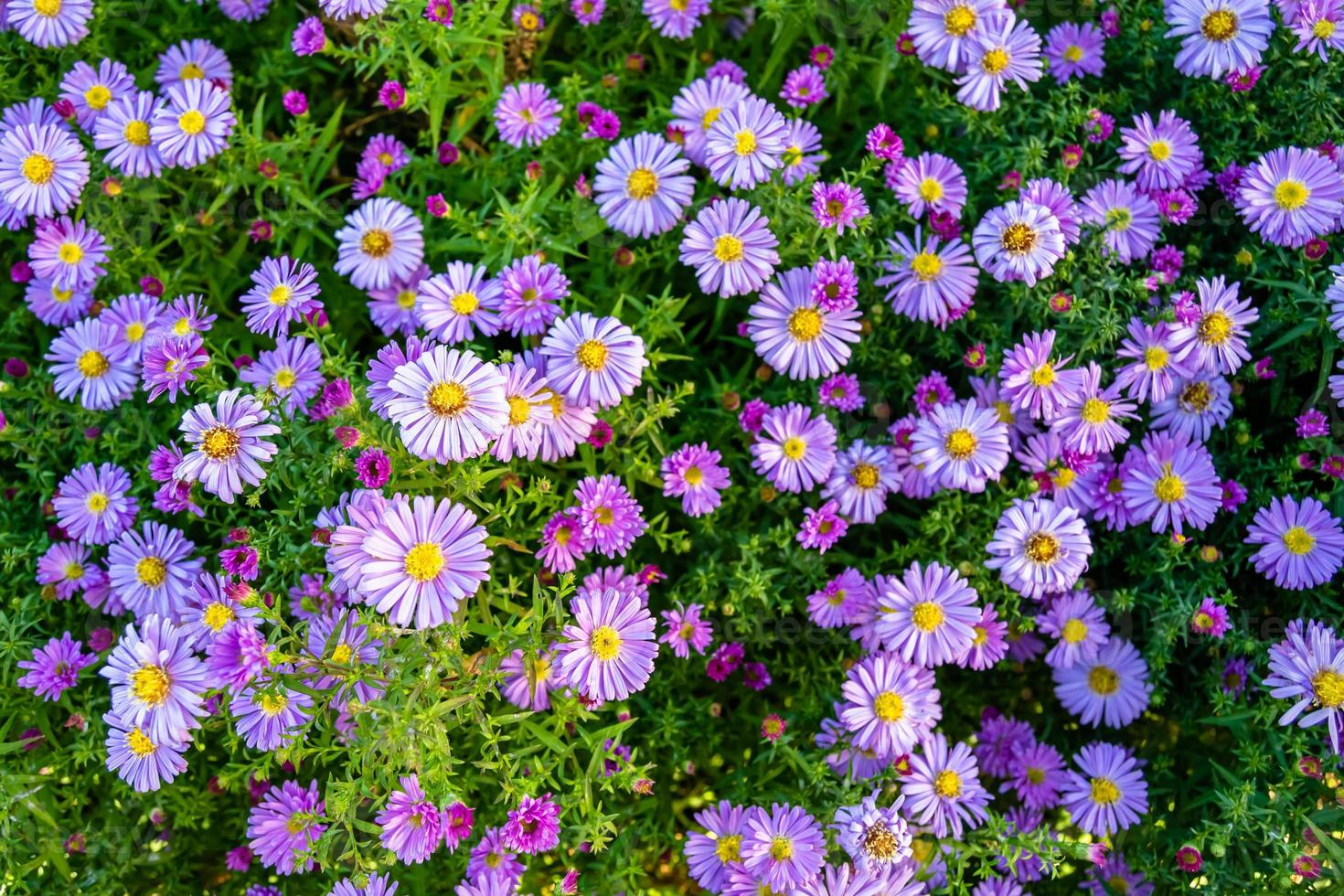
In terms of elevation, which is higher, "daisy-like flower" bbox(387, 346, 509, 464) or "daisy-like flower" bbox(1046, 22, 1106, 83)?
"daisy-like flower" bbox(1046, 22, 1106, 83)

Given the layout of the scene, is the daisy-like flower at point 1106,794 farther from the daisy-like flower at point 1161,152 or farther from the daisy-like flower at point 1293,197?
the daisy-like flower at point 1161,152

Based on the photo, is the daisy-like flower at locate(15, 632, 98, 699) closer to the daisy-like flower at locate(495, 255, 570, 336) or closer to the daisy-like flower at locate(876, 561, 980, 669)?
the daisy-like flower at locate(495, 255, 570, 336)

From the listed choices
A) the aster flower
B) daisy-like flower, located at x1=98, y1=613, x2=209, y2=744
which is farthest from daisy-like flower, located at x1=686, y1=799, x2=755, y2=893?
daisy-like flower, located at x1=98, y1=613, x2=209, y2=744

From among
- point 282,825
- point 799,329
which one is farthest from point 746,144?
Result: point 282,825

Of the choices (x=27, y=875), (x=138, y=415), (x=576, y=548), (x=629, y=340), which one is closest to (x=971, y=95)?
(x=629, y=340)

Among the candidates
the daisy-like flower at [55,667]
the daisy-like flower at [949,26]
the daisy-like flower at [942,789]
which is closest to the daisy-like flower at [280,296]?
the daisy-like flower at [55,667]

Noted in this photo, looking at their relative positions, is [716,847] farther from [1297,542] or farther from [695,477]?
[1297,542]
